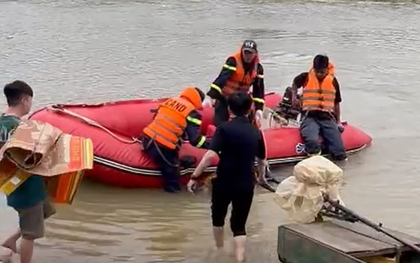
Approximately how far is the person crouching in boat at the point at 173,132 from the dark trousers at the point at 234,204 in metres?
1.55

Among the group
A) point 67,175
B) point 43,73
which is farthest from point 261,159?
point 43,73

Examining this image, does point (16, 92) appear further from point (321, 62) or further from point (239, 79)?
point (321, 62)

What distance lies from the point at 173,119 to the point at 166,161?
44 cm

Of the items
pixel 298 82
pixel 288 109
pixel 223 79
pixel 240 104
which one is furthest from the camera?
pixel 288 109

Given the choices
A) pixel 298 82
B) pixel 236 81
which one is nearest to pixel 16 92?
pixel 236 81

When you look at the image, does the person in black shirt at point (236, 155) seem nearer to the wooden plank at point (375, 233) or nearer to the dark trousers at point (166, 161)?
the wooden plank at point (375, 233)

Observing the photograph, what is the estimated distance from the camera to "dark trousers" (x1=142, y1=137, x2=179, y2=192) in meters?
8.12

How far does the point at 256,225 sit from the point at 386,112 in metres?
5.66

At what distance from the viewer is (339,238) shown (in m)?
5.70

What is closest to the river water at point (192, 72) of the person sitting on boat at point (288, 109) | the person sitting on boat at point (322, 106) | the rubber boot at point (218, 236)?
the rubber boot at point (218, 236)

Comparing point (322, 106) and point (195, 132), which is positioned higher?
point (195, 132)

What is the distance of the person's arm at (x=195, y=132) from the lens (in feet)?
26.0

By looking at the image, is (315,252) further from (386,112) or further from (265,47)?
(265,47)

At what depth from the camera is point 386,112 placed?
12.7 m
